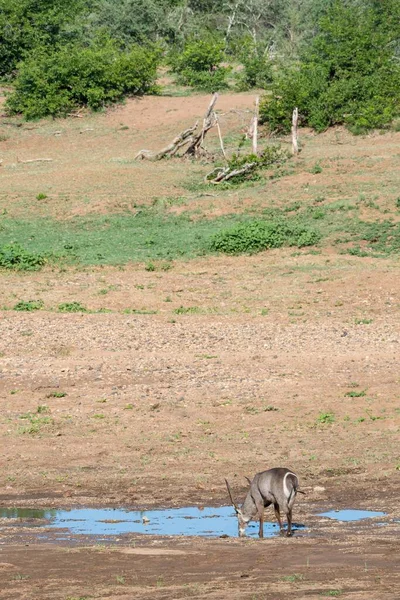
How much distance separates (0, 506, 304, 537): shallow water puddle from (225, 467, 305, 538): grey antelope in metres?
0.18

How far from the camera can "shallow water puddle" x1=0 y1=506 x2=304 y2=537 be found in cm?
820

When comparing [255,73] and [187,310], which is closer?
[187,310]

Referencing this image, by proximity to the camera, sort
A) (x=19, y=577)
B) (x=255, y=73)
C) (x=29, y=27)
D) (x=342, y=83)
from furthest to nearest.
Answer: (x=255, y=73)
(x=29, y=27)
(x=342, y=83)
(x=19, y=577)

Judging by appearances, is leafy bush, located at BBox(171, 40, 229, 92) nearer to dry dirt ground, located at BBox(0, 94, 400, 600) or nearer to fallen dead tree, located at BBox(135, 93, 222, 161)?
fallen dead tree, located at BBox(135, 93, 222, 161)

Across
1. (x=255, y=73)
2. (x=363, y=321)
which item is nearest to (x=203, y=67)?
(x=255, y=73)

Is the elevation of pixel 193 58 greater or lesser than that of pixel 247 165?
greater

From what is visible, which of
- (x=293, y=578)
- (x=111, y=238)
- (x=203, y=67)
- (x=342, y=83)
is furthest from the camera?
(x=203, y=67)

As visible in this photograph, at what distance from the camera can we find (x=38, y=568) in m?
6.79

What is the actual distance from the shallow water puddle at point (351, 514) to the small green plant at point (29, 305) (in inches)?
323

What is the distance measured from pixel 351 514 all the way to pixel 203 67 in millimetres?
30034

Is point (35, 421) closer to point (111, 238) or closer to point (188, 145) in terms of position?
point (111, 238)

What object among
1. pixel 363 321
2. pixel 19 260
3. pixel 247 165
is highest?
pixel 247 165

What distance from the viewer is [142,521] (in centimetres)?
851

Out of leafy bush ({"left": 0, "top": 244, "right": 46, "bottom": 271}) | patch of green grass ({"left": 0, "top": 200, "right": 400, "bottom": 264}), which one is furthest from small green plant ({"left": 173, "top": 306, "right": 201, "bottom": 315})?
leafy bush ({"left": 0, "top": 244, "right": 46, "bottom": 271})
